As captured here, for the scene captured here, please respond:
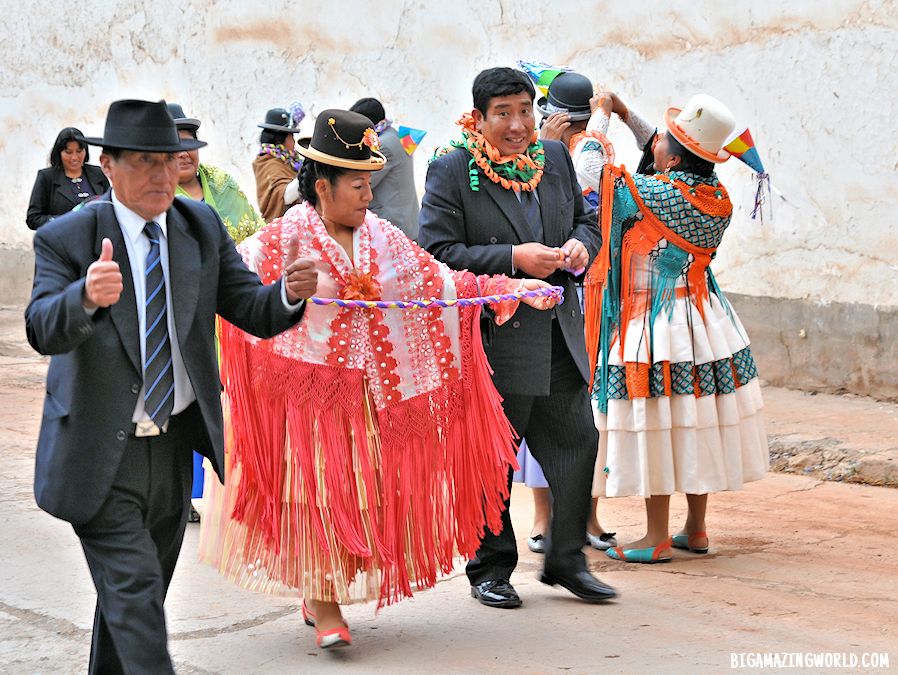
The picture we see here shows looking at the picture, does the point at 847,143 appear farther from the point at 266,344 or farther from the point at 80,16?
the point at 80,16

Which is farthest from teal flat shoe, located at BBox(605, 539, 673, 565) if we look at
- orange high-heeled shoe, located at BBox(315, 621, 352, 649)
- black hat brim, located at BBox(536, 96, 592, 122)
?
black hat brim, located at BBox(536, 96, 592, 122)

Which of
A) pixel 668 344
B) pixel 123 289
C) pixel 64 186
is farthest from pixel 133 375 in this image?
pixel 64 186

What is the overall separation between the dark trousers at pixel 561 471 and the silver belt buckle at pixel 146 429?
5.88 ft

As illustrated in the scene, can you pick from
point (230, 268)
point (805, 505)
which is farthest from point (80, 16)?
point (230, 268)

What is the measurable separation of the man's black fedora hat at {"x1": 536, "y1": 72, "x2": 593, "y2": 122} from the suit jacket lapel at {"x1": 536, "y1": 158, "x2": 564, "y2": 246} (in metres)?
1.07

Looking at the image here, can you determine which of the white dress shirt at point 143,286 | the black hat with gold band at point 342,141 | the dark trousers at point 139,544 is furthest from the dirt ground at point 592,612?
the black hat with gold band at point 342,141

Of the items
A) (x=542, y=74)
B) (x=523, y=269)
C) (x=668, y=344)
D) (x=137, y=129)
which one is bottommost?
(x=668, y=344)

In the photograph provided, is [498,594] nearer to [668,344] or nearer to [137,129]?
[668,344]

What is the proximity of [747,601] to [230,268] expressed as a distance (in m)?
2.40

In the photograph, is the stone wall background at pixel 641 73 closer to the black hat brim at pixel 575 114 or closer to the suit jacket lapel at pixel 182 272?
the black hat brim at pixel 575 114

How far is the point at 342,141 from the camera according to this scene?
15.1 ft

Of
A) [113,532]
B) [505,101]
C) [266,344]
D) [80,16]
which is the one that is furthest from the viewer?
[80,16]

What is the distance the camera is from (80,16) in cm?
1456

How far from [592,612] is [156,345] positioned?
2.12m
